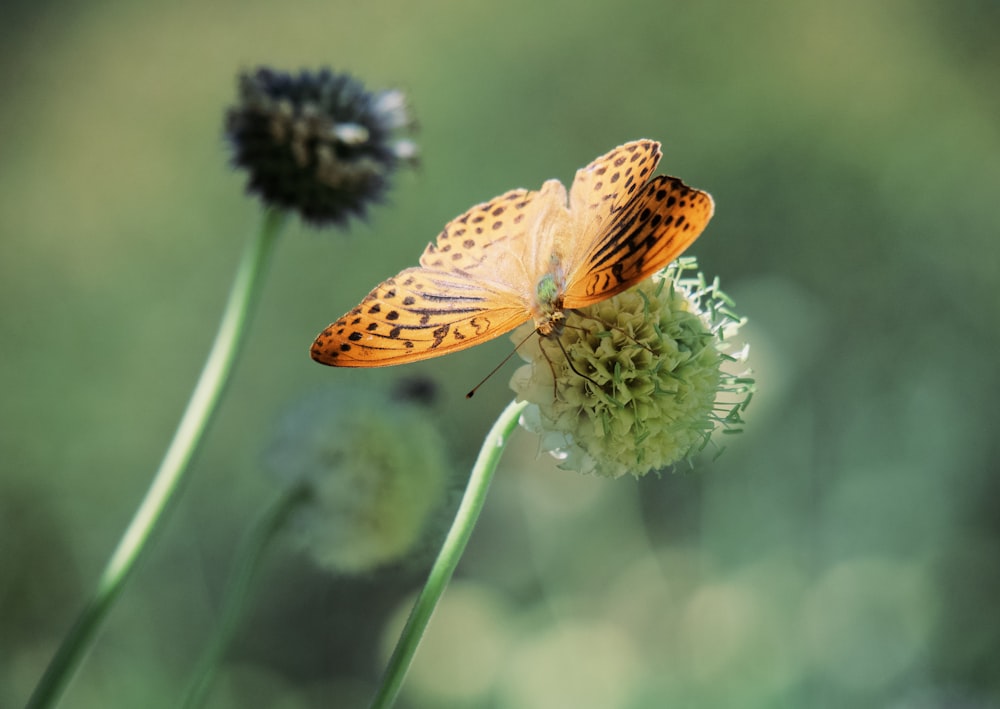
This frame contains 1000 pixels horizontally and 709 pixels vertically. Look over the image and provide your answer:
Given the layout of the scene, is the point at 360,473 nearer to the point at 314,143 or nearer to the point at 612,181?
the point at 314,143

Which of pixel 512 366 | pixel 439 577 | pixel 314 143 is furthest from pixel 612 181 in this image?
pixel 512 366

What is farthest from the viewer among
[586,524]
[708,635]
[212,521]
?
[212,521]

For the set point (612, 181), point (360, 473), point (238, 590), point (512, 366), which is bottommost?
point (238, 590)

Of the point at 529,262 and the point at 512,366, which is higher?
the point at 512,366

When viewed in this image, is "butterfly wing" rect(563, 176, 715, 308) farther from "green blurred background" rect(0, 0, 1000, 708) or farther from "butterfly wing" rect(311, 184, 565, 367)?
"green blurred background" rect(0, 0, 1000, 708)

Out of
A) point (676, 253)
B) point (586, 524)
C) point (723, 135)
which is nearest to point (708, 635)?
point (586, 524)

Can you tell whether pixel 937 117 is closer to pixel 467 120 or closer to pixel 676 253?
pixel 467 120
